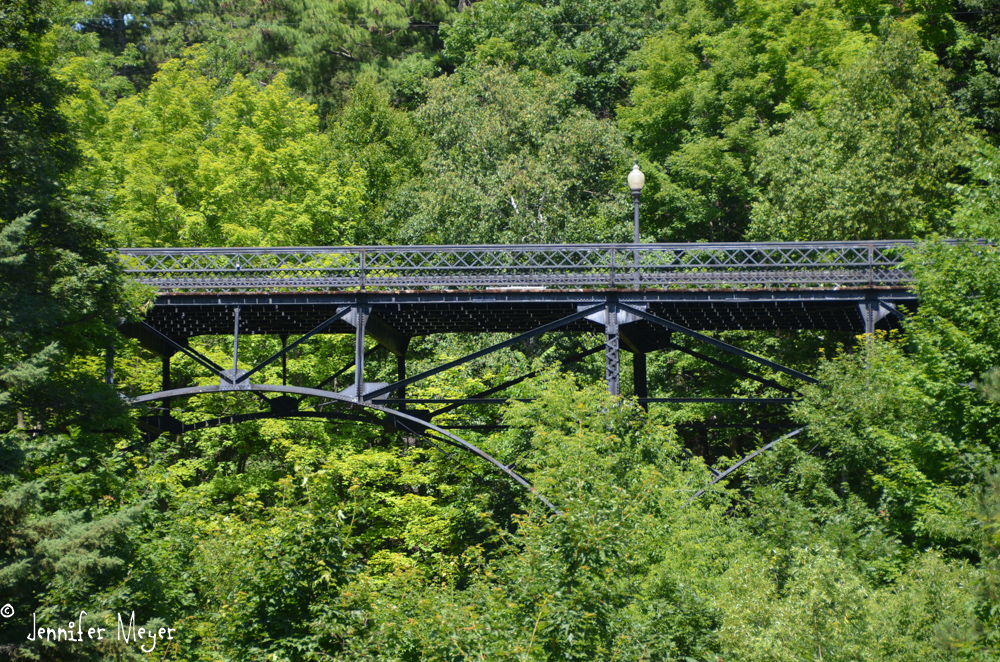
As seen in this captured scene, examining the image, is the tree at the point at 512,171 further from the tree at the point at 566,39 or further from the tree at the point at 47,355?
the tree at the point at 47,355

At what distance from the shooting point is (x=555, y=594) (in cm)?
1196

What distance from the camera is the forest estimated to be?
13.1 metres

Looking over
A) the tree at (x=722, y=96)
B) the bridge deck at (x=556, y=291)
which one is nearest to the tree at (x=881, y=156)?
the bridge deck at (x=556, y=291)

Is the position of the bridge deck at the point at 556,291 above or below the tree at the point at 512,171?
below

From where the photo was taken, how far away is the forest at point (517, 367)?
13109mm

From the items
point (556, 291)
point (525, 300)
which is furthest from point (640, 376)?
point (525, 300)

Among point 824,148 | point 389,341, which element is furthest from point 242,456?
point 824,148

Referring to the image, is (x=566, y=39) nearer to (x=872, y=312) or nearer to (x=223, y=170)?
(x=223, y=170)

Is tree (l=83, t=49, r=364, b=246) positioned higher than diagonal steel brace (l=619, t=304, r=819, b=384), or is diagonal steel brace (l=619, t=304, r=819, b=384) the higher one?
tree (l=83, t=49, r=364, b=246)

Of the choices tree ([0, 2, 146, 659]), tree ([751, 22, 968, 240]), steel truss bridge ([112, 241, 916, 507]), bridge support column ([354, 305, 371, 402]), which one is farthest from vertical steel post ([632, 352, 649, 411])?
tree ([0, 2, 146, 659])

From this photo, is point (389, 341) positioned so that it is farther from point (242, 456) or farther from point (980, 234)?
point (980, 234)

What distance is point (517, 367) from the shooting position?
3039 cm

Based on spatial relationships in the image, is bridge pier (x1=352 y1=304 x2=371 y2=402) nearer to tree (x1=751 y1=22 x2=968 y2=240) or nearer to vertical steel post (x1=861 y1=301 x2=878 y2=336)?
vertical steel post (x1=861 y1=301 x2=878 y2=336)

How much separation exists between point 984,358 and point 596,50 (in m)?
28.7
